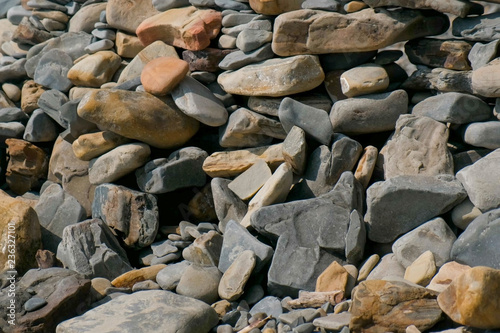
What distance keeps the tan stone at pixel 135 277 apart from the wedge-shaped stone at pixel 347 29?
5.61ft

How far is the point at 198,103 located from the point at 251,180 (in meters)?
0.69

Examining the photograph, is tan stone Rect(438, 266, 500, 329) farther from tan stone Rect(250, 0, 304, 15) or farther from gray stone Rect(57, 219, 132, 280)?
tan stone Rect(250, 0, 304, 15)

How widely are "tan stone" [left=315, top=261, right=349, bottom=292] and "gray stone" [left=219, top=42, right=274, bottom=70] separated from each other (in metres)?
1.68

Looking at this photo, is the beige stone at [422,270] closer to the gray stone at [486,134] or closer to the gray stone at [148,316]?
the gray stone at [486,134]

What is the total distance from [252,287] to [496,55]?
6.60 feet

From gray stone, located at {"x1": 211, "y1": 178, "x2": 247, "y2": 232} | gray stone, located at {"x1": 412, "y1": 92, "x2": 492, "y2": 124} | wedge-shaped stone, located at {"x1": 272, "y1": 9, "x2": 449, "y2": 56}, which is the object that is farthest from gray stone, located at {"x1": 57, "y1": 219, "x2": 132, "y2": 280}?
gray stone, located at {"x1": 412, "y1": 92, "x2": 492, "y2": 124}

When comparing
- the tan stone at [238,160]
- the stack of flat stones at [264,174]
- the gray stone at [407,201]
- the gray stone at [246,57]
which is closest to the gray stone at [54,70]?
the stack of flat stones at [264,174]

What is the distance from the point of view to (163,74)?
4.60 metres

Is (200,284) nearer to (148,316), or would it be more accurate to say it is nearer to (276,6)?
(148,316)

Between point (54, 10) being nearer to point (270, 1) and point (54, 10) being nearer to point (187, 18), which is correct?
point (187, 18)

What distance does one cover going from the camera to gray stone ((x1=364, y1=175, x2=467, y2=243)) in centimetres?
355

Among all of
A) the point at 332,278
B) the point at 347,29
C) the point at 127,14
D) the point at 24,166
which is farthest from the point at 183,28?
the point at 332,278

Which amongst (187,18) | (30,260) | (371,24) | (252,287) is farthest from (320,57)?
(30,260)

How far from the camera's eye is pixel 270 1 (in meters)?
4.45
